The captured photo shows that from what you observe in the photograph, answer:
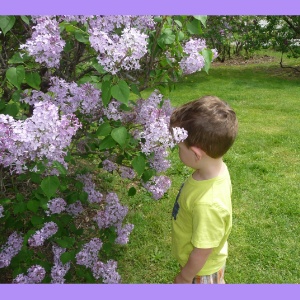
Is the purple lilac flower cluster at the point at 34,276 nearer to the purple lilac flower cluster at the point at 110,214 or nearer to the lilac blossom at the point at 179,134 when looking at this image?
the purple lilac flower cluster at the point at 110,214

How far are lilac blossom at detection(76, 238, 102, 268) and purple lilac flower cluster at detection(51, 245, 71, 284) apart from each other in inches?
3.6

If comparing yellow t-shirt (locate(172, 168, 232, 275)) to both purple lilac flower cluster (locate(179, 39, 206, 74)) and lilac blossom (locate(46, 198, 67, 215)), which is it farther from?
lilac blossom (locate(46, 198, 67, 215))

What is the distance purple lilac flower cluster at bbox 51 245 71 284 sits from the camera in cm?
233

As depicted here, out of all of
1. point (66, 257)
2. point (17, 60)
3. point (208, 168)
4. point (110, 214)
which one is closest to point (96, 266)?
point (66, 257)

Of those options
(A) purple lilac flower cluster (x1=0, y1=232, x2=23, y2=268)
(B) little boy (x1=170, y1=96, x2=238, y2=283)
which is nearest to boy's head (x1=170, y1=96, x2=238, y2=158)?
(B) little boy (x1=170, y1=96, x2=238, y2=283)

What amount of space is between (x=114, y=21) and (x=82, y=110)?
42 cm

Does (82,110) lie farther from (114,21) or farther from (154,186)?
(154,186)

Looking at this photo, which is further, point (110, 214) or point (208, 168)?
point (110, 214)

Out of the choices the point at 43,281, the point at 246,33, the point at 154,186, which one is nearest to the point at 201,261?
the point at 154,186

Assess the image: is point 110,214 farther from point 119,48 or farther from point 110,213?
point 119,48

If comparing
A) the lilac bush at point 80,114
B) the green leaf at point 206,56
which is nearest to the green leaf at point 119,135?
the lilac bush at point 80,114

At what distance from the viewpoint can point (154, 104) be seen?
2.25 meters

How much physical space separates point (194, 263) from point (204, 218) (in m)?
0.22

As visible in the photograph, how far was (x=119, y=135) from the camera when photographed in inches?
75.7
